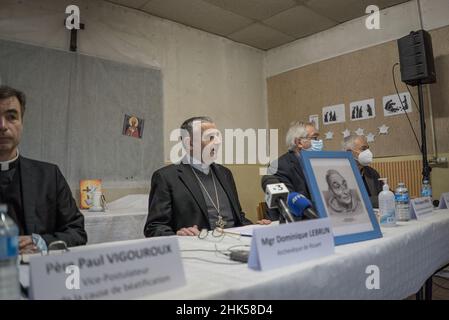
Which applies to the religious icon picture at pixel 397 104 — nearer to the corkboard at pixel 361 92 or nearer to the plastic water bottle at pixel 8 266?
the corkboard at pixel 361 92

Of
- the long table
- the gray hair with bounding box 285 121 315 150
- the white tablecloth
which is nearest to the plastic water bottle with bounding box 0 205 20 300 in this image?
the white tablecloth

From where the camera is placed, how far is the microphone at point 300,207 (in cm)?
108

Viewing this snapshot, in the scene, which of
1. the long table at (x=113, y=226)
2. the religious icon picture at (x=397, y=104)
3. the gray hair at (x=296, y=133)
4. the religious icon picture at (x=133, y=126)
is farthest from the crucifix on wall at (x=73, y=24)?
the religious icon picture at (x=397, y=104)

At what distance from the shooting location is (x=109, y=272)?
0.64m

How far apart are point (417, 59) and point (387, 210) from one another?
234 centimetres

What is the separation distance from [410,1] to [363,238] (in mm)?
3497

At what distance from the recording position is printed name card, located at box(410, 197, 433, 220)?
5.31ft

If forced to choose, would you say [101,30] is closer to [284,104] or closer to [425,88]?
[284,104]

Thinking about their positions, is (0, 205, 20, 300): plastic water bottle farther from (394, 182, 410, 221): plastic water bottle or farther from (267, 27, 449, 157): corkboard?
(267, 27, 449, 157): corkboard

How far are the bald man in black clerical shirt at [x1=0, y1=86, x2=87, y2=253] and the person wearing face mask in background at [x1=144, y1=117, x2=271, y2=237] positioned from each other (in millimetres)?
391

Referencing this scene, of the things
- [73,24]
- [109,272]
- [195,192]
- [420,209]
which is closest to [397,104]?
[420,209]

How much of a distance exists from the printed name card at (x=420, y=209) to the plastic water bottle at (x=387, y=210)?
9.0 inches

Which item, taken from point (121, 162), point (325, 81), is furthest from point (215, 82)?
point (121, 162)
